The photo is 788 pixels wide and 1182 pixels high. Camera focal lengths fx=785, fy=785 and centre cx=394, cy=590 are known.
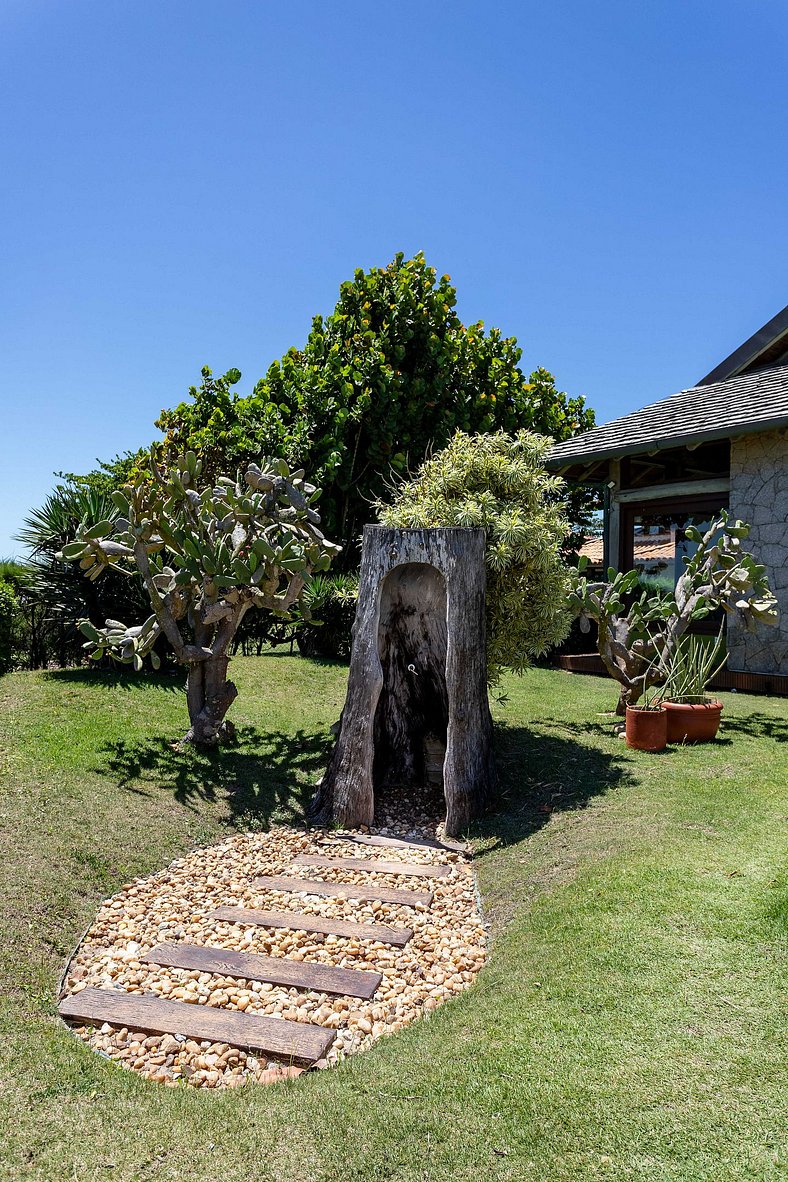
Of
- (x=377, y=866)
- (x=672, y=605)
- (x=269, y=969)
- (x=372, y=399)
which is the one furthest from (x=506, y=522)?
(x=372, y=399)

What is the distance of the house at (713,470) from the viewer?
11234 millimetres

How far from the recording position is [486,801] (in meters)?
6.42

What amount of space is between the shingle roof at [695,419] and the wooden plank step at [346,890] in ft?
27.4

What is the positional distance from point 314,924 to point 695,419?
10292mm

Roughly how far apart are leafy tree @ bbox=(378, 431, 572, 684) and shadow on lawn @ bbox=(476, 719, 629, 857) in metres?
0.95

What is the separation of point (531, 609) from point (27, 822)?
174 inches

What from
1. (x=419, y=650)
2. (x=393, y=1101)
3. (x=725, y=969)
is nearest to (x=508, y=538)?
(x=419, y=650)

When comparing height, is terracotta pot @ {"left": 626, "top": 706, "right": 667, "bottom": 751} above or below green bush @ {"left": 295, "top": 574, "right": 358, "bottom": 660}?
below

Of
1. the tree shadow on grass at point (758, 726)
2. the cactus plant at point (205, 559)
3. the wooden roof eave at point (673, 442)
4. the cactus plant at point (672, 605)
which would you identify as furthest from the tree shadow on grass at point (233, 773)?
the wooden roof eave at point (673, 442)

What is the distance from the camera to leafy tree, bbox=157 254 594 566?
47.4 ft

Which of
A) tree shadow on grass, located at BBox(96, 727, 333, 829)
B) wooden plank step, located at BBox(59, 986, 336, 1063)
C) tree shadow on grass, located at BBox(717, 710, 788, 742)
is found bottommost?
wooden plank step, located at BBox(59, 986, 336, 1063)

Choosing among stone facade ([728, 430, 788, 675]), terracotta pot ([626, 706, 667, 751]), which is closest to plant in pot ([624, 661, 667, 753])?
terracotta pot ([626, 706, 667, 751])

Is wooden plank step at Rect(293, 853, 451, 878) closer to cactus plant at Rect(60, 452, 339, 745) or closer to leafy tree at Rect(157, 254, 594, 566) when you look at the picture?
cactus plant at Rect(60, 452, 339, 745)

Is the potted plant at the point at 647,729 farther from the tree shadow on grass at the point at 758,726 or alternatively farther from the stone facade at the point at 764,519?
the stone facade at the point at 764,519
